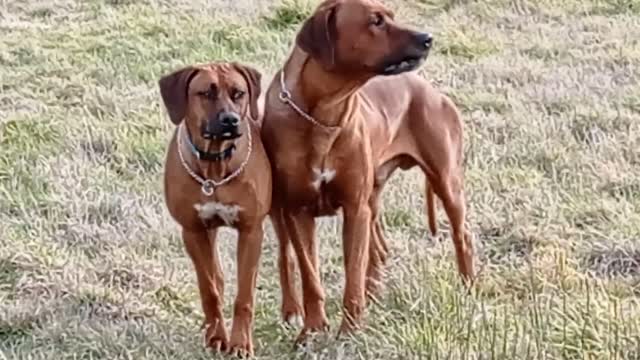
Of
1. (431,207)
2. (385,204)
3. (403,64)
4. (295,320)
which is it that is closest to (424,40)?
(403,64)

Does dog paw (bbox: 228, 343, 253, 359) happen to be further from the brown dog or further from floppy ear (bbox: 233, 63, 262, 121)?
floppy ear (bbox: 233, 63, 262, 121)

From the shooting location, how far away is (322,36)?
5512mm

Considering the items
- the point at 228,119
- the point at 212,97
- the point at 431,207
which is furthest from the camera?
the point at 431,207

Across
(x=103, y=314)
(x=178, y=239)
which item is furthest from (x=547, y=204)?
(x=103, y=314)

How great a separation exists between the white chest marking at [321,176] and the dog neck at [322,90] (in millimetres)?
186

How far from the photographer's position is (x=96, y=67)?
11.3 meters

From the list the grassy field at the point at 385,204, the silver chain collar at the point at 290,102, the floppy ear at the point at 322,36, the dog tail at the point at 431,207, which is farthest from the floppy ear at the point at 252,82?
the dog tail at the point at 431,207

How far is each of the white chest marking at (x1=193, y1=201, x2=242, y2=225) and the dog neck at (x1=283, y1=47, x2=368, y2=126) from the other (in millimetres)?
489

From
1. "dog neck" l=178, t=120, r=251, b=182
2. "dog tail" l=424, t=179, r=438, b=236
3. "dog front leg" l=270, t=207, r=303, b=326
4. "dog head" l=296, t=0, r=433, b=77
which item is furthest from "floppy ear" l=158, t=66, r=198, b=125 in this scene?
"dog tail" l=424, t=179, r=438, b=236

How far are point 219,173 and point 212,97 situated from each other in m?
0.30

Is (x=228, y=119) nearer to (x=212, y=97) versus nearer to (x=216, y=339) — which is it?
(x=212, y=97)

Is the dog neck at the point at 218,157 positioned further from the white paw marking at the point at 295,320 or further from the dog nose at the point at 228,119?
the white paw marking at the point at 295,320

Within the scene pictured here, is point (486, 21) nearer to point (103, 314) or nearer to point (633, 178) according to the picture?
point (633, 178)

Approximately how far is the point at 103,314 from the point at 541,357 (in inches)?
78.8
